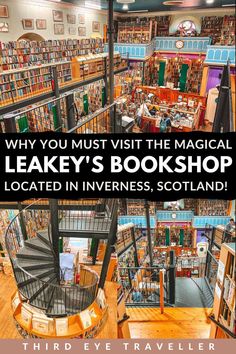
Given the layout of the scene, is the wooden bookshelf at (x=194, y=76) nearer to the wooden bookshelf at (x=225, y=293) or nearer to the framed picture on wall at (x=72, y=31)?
the wooden bookshelf at (x=225, y=293)

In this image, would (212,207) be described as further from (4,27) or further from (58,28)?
(58,28)

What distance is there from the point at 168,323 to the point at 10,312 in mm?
2857

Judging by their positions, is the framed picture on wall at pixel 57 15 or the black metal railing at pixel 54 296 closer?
the black metal railing at pixel 54 296

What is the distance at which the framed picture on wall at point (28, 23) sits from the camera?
6996 mm

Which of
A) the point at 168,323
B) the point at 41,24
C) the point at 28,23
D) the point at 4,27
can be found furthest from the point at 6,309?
the point at 41,24

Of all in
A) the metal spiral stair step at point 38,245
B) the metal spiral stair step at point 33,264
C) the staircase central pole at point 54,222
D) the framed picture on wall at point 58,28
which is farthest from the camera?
the framed picture on wall at point 58,28

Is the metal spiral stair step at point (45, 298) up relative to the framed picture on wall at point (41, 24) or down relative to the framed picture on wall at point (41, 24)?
down

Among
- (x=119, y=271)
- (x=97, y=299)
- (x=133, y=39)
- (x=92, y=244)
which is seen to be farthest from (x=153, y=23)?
(x=92, y=244)

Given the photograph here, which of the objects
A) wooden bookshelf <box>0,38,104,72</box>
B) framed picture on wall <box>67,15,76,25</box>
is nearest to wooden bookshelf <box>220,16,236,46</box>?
wooden bookshelf <box>0,38,104,72</box>

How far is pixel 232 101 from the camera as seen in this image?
3.79ft

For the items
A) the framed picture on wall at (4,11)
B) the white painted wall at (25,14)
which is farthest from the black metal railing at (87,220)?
the framed picture on wall at (4,11)

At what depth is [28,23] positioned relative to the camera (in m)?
7.10

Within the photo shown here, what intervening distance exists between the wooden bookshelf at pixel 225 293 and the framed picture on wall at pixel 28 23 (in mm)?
7415

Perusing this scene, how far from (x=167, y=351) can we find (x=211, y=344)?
25cm
